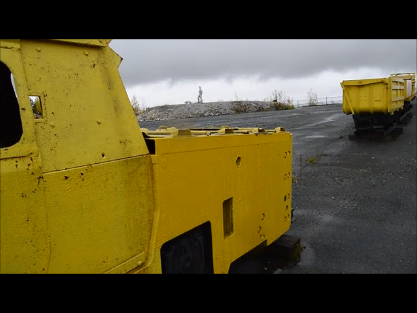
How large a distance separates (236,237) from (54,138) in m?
1.82

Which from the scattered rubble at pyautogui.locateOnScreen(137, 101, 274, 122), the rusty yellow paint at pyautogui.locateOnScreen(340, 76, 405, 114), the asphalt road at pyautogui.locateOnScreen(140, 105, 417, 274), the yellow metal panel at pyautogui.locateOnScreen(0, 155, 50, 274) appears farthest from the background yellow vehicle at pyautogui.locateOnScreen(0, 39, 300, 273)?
the scattered rubble at pyautogui.locateOnScreen(137, 101, 274, 122)

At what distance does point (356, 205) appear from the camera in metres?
6.24

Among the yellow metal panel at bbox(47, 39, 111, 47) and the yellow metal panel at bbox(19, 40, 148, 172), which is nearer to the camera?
the yellow metal panel at bbox(19, 40, 148, 172)

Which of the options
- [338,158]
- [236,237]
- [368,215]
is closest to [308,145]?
[338,158]

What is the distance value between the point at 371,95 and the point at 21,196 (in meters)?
11.9

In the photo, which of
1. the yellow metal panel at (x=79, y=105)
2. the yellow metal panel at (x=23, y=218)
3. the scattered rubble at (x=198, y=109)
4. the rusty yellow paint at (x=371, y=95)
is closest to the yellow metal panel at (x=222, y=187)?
the yellow metal panel at (x=79, y=105)

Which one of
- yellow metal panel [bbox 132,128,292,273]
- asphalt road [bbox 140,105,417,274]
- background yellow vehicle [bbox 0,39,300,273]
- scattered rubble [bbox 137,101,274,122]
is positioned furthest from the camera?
scattered rubble [bbox 137,101,274,122]

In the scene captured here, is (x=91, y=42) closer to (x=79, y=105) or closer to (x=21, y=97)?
(x=79, y=105)

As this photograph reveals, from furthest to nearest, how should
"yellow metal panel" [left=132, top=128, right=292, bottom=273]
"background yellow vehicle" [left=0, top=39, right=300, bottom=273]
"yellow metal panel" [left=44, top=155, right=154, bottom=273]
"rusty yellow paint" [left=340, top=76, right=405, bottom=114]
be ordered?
"rusty yellow paint" [left=340, top=76, right=405, bottom=114], "yellow metal panel" [left=132, top=128, right=292, bottom=273], "yellow metal panel" [left=44, top=155, right=154, bottom=273], "background yellow vehicle" [left=0, top=39, right=300, bottom=273]

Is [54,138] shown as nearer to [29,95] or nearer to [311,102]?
[29,95]

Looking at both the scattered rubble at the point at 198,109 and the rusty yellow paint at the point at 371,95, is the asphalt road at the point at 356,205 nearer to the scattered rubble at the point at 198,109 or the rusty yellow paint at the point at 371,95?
the rusty yellow paint at the point at 371,95

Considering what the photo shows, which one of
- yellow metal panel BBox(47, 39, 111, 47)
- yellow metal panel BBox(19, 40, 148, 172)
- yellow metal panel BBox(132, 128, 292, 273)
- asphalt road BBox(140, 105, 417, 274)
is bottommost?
asphalt road BBox(140, 105, 417, 274)

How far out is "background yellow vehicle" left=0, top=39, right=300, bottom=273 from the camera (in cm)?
159

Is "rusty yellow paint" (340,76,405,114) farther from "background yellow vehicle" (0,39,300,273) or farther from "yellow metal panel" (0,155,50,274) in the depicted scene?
"yellow metal panel" (0,155,50,274)
